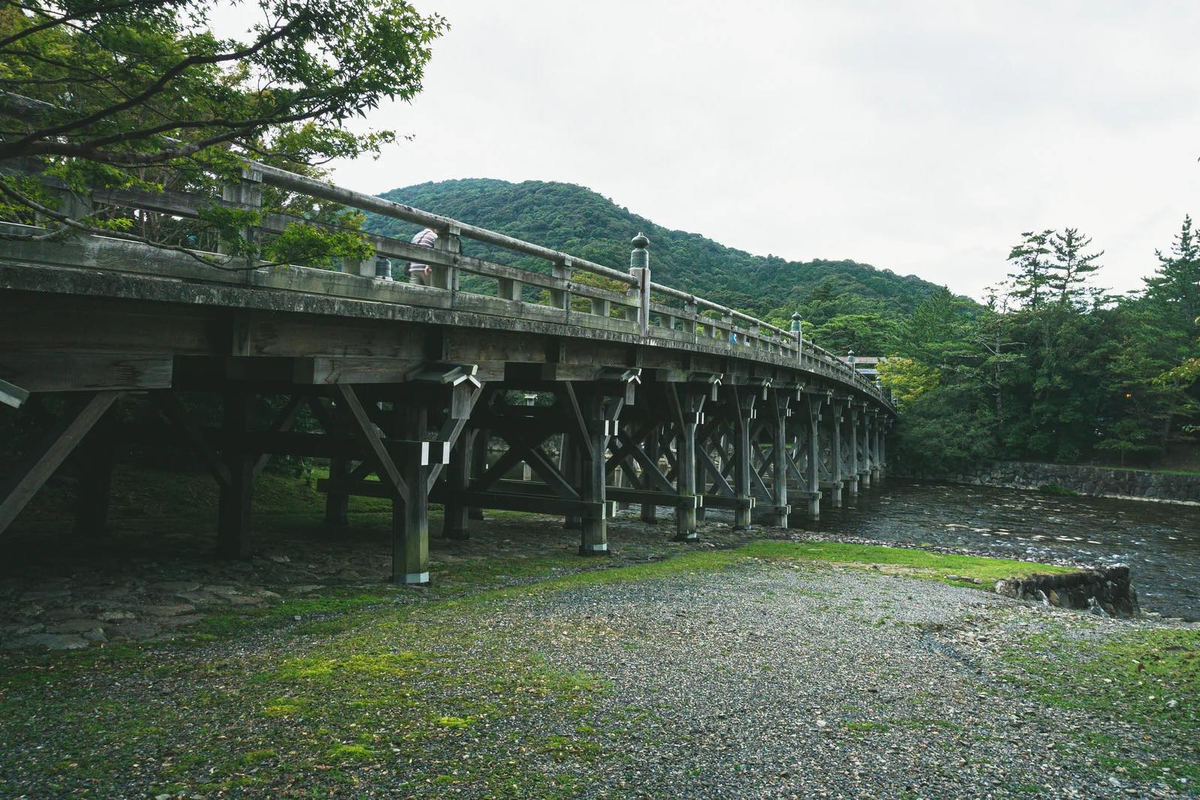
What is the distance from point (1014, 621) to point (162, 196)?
844 centimetres

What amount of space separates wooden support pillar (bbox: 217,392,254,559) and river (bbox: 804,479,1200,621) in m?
13.6

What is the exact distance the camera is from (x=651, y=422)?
14.5m

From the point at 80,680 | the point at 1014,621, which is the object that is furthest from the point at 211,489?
the point at 1014,621

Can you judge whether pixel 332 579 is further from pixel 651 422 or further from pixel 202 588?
pixel 651 422

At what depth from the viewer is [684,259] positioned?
97438 millimetres

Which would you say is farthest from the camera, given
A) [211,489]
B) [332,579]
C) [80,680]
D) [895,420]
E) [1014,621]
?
[895,420]

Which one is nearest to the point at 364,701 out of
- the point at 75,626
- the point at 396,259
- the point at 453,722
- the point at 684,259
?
the point at 453,722

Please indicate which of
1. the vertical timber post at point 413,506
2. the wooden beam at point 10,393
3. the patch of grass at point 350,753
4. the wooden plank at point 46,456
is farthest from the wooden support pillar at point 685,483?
the wooden beam at point 10,393

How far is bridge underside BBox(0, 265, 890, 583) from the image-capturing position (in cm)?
458

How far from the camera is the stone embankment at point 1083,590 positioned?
32.6 ft

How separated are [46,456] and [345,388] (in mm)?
A: 2549

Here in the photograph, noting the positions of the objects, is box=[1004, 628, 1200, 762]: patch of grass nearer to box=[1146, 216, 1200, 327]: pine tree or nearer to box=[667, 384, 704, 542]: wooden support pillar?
box=[667, 384, 704, 542]: wooden support pillar

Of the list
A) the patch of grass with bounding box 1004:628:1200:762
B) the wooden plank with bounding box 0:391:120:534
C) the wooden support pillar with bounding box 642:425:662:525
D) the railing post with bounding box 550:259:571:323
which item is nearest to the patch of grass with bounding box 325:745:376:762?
the wooden plank with bounding box 0:391:120:534

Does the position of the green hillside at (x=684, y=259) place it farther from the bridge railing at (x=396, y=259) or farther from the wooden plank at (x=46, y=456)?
the wooden plank at (x=46, y=456)
